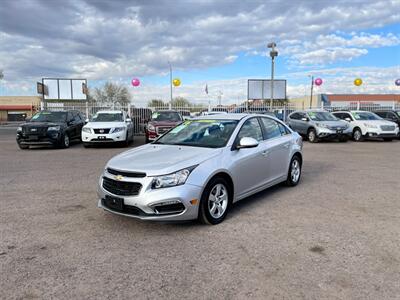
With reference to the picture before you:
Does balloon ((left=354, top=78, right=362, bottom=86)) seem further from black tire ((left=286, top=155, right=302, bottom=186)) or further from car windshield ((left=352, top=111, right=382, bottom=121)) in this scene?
black tire ((left=286, top=155, right=302, bottom=186))

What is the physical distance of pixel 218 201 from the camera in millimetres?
4852

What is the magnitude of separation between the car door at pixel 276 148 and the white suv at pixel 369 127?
1214 centimetres

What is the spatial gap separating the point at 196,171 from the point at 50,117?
39.8 ft

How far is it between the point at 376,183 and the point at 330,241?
3.83 metres

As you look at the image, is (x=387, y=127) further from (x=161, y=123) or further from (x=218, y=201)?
(x=218, y=201)

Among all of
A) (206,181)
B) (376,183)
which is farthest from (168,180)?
(376,183)

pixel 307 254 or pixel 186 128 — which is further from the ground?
pixel 186 128

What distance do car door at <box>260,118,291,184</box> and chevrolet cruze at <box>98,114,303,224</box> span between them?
0.02 metres

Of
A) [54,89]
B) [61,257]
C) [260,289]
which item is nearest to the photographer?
[260,289]

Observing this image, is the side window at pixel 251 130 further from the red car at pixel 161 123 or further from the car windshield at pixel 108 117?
the car windshield at pixel 108 117

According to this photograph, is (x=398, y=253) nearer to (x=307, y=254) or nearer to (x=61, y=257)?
(x=307, y=254)

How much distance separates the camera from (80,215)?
5262mm

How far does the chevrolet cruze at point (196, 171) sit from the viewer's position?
4.30 metres

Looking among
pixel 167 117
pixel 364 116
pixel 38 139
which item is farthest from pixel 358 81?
pixel 38 139
